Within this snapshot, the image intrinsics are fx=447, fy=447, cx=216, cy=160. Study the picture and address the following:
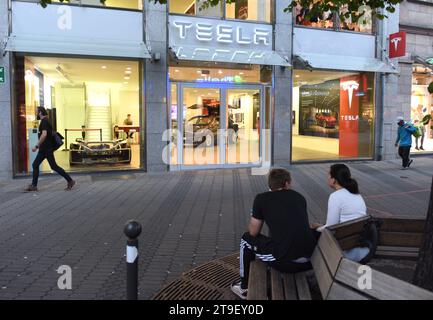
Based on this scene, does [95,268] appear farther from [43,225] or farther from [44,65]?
[44,65]

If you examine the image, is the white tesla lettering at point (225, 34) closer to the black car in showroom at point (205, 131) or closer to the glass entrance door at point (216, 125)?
the glass entrance door at point (216, 125)

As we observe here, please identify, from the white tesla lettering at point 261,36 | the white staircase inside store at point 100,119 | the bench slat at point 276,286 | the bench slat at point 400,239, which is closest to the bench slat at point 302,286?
the bench slat at point 276,286

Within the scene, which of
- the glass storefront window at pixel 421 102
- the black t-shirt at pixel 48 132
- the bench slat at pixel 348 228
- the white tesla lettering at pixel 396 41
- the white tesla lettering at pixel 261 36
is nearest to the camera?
the bench slat at pixel 348 228

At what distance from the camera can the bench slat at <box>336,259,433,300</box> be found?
2336 millimetres

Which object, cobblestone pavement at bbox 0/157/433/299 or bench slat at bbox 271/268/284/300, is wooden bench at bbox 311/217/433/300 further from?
cobblestone pavement at bbox 0/157/433/299

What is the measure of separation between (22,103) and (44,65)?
1942 mm

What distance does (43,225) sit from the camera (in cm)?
698

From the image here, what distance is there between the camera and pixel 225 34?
13297 millimetres

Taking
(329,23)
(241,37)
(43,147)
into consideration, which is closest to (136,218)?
(43,147)

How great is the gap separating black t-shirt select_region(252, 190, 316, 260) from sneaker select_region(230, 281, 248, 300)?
0.50m

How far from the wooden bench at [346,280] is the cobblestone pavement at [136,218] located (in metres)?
1.89

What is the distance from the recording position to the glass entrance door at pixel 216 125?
525 inches
